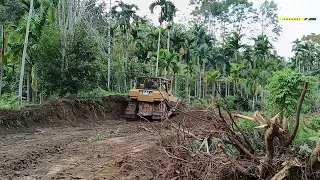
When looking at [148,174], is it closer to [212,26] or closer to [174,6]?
[174,6]

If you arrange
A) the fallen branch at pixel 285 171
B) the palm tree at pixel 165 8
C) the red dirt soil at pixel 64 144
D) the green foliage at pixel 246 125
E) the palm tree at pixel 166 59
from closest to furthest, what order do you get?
the fallen branch at pixel 285 171 → the green foliage at pixel 246 125 → the red dirt soil at pixel 64 144 → the palm tree at pixel 165 8 → the palm tree at pixel 166 59

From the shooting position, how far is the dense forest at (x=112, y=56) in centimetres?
1833

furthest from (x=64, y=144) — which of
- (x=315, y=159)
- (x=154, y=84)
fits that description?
(x=154, y=84)

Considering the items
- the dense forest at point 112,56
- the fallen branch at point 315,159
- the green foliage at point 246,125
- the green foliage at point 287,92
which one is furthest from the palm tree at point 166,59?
the fallen branch at point 315,159

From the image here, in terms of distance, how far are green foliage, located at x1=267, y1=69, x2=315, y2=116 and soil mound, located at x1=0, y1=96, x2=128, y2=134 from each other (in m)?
7.93

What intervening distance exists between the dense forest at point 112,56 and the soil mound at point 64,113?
1120mm

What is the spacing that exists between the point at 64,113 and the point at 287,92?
9.09m

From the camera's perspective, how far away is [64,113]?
16.8m

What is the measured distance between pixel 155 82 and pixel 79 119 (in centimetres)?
393

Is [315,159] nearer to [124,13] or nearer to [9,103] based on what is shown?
[9,103]

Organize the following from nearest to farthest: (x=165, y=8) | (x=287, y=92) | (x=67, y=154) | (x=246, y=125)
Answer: (x=246, y=125) < (x=67, y=154) < (x=287, y=92) < (x=165, y=8)

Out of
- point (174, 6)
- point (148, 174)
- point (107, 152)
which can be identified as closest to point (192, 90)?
point (174, 6)

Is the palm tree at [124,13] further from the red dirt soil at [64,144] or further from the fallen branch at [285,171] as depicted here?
the fallen branch at [285,171]

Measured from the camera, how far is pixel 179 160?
18.4 ft
